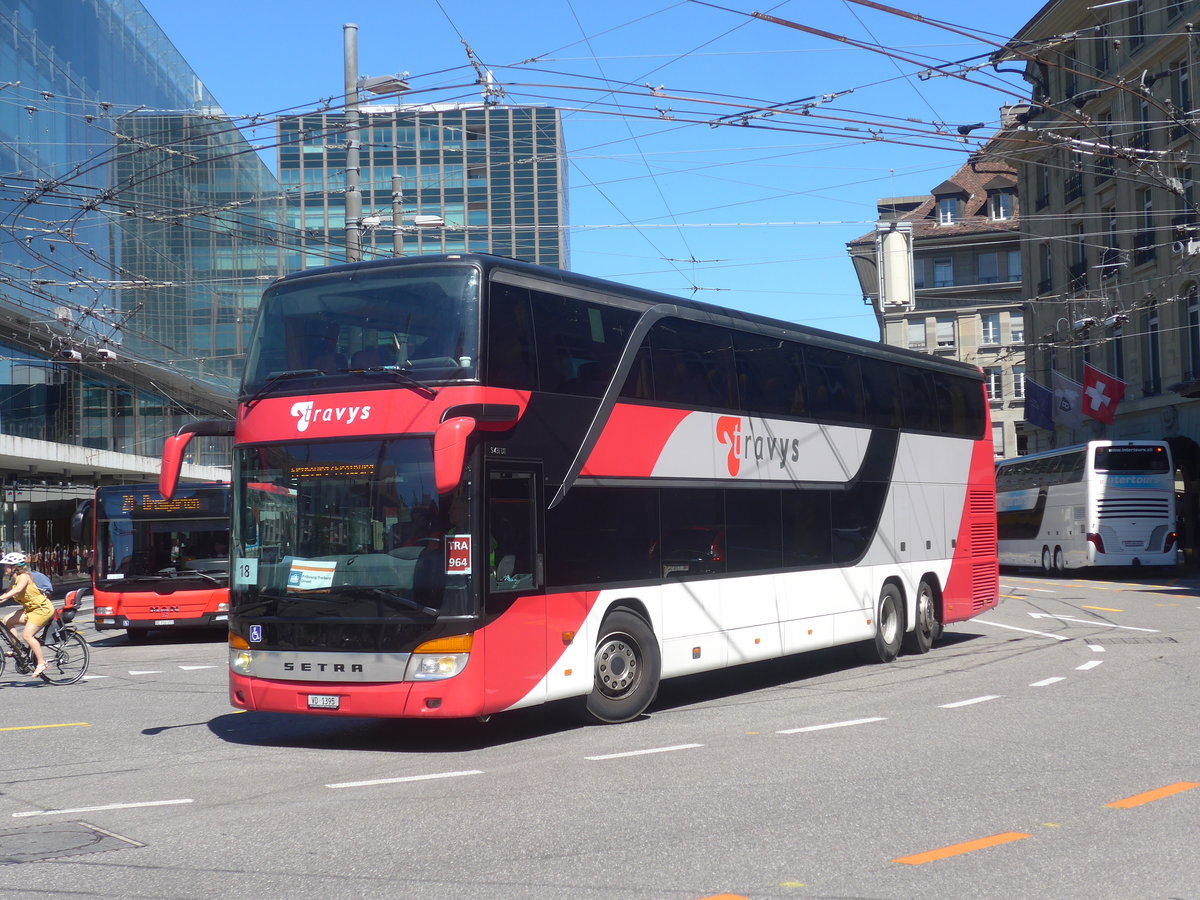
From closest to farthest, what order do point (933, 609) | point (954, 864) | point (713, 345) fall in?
point (954, 864)
point (713, 345)
point (933, 609)

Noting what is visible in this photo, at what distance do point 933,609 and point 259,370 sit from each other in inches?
418

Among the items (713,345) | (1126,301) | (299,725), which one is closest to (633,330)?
(713,345)

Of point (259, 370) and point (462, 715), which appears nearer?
point (462, 715)

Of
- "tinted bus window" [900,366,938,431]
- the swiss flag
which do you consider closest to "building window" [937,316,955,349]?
the swiss flag

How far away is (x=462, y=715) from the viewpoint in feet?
32.6

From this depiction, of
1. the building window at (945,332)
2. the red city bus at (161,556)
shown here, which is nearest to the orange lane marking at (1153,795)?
the red city bus at (161,556)

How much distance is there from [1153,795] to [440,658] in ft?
16.1

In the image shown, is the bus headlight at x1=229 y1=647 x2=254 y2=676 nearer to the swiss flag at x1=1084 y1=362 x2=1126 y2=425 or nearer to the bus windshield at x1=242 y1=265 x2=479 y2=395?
the bus windshield at x1=242 y1=265 x2=479 y2=395

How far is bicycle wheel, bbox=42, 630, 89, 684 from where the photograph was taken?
1623 centimetres

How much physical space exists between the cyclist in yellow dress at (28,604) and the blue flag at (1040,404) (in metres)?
36.2

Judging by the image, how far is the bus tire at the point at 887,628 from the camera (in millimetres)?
16281

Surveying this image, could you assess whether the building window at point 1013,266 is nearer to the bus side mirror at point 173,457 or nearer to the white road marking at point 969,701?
the white road marking at point 969,701

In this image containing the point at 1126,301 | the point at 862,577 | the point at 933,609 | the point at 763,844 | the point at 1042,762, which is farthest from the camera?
the point at 1126,301

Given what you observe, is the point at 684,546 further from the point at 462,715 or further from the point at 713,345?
the point at 462,715
